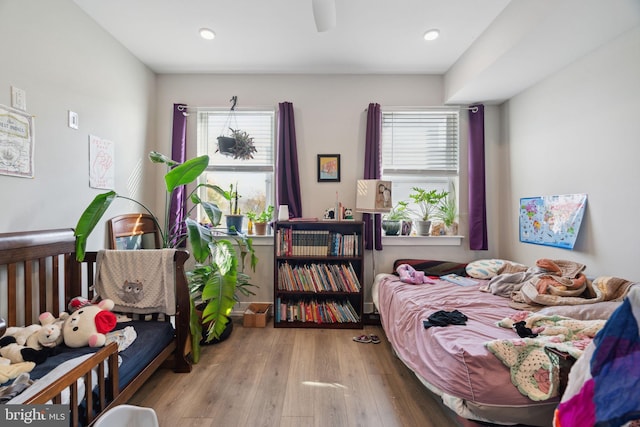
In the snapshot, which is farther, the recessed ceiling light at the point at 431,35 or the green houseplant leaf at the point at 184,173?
the recessed ceiling light at the point at 431,35

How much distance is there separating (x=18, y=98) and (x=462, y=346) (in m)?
2.83

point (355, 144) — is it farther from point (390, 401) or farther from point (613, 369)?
point (613, 369)

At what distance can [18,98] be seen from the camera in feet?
5.36

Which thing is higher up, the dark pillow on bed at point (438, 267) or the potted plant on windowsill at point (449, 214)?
the potted plant on windowsill at point (449, 214)

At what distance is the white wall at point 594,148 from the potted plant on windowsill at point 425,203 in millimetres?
799

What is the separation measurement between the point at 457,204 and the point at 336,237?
1.45 meters

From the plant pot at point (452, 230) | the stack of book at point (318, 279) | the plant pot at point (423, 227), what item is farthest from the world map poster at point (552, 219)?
the stack of book at point (318, 279)

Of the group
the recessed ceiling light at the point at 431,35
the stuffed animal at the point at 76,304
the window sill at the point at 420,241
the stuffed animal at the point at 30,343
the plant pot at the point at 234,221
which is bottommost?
A: the stuffed animal at the point at 30,343

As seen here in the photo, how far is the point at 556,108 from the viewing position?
2359 millimetres

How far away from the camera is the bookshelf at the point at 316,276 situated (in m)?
2.78

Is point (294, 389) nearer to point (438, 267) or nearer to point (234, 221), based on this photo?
point (234, 221)

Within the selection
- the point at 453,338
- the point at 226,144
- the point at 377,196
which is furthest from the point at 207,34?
the point at 453,338

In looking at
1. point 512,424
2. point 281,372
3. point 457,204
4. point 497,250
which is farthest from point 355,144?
point 512,424

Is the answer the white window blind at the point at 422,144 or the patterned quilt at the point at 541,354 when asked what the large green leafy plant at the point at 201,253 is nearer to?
the patterned quilt at the point at 541,354
